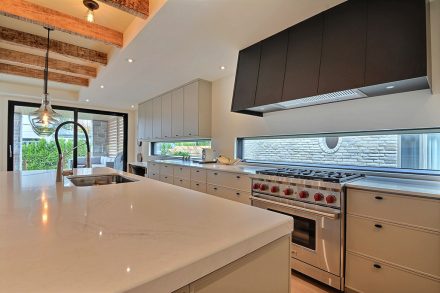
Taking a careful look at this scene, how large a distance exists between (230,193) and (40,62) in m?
3.42

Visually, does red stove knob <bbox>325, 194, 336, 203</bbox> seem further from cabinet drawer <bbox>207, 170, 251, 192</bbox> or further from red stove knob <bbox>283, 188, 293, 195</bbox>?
cabinet drawer <bbox>207, 170, 251, 192</bbox>

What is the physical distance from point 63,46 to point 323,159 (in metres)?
3.62

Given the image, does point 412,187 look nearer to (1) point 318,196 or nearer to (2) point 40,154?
(1) point 318,196

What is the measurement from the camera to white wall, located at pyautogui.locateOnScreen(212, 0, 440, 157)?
5.78 ft

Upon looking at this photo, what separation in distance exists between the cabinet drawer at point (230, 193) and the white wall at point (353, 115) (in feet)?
2.80

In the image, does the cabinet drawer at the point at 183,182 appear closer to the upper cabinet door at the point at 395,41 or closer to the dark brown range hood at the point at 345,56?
the dark brown range hood at the point at 345,56

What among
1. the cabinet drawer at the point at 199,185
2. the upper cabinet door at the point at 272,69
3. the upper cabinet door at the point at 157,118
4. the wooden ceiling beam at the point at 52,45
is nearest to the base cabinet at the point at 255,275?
the upper cabinet door at the point at 272,69

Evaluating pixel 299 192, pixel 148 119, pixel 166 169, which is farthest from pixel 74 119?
pixel 299 192

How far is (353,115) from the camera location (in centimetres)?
219

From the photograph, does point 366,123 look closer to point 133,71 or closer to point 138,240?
point 138,240

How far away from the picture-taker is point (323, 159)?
258 centimetres

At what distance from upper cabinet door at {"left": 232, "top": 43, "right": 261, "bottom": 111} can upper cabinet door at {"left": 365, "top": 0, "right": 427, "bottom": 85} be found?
110 cm

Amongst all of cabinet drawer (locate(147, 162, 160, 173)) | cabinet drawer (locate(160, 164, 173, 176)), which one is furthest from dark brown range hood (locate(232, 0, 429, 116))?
cabinet drawer (locate(147, 162, 160, 173))

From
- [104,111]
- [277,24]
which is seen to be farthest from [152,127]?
[277,24]
